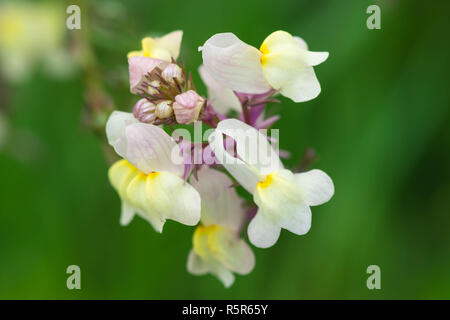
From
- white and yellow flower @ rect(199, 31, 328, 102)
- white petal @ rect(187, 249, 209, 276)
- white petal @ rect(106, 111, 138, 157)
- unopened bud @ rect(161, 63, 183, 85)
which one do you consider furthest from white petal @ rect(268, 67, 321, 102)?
white petal @ rect(187, 249, 209, 276)

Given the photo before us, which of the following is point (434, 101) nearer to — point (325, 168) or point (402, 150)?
point (402, 150)

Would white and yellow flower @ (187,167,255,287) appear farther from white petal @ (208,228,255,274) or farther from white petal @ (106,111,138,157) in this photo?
white petal @ (106,111,138,157)

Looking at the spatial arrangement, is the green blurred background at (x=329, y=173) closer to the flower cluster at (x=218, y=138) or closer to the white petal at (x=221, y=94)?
the white petal at (x=221, y=94)

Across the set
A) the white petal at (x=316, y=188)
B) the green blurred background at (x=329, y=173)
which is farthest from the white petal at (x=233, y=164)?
the green blurred background at (x=329, y=173)

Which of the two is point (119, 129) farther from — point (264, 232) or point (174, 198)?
point (264, 232)

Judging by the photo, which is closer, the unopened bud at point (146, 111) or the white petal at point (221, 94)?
the unopened bud at point (146, 111)

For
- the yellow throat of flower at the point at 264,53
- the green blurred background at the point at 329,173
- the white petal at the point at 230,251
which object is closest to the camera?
the yellow throat of flower at the point at 264,53

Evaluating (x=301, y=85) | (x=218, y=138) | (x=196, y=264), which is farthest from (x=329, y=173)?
(x=218, y=138)
